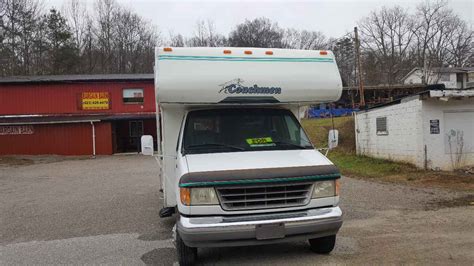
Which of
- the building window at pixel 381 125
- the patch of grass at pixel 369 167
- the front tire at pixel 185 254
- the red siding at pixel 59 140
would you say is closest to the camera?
the front tire at pixel 185 254

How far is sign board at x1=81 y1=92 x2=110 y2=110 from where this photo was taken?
107ft

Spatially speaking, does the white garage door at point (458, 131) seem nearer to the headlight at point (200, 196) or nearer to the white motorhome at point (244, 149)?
the white motorhome at point (244, 149)

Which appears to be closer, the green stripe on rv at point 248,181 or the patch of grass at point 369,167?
the green stripe on rv at point 248,181

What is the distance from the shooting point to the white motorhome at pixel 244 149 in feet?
16.7

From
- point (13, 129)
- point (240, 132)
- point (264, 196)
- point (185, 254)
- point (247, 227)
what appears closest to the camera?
point (247, 227)

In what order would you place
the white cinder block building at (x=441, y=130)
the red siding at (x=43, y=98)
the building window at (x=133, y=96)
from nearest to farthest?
the white cinder block building at (x=441, y=130) → the red siding at (x=43, y=98) → the building window at (x=133, y=96)

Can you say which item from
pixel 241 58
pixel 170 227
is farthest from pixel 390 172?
pixel 241 58

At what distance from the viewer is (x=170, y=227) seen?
26.7 feet

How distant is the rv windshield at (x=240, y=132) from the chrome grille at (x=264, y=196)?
954 mm

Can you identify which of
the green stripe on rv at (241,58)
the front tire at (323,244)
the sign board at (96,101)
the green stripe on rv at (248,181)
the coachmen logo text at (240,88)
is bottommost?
the front tire at (323,244)

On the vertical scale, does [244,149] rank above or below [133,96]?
below

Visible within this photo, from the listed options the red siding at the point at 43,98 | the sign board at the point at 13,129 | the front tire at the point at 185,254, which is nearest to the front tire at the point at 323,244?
the front tire at the point at 185,254

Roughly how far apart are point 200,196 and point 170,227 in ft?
10.9

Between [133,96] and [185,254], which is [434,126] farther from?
[133,96]
